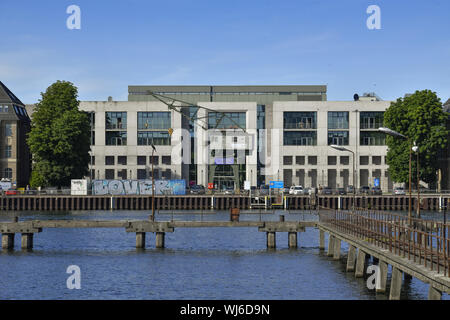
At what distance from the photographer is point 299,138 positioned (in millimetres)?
137750

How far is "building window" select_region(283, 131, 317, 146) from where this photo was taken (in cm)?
13750

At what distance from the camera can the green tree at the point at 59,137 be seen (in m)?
111

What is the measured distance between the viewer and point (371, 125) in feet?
448

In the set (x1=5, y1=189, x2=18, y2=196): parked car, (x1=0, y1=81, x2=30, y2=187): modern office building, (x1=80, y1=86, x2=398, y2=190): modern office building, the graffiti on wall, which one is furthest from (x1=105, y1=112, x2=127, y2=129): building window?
(x1=5, y1=189, x2=18, y2=196): parked car

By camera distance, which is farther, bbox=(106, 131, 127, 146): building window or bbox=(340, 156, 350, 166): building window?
bbox=(106, 131, 127, 146): building window

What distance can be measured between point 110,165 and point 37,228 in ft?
268

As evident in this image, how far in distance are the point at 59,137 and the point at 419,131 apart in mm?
61233

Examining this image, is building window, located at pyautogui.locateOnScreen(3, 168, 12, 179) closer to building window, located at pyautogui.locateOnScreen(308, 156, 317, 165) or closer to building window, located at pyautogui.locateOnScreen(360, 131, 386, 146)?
building window, located at pyautogui.locateOnScreen(308, 156, 317, 165)

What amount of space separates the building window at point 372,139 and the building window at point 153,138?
3994 centimetres

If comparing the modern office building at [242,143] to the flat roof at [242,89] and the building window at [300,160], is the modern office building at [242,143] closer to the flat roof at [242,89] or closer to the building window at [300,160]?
the building window at [300,160]

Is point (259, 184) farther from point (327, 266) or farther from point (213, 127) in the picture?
point (327, 266)

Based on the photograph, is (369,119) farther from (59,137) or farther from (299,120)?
(59,137)

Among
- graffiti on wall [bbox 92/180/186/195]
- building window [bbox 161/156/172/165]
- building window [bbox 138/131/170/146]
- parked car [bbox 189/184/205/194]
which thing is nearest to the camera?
graffiti on wall [bbox 92/180/186/195]

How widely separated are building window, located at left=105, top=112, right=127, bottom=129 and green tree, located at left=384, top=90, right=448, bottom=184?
53375mm
